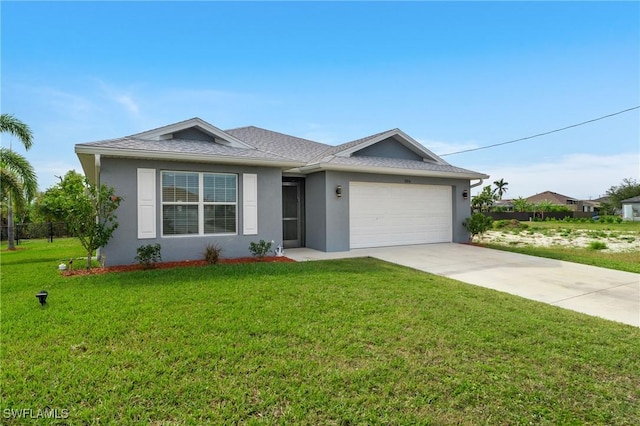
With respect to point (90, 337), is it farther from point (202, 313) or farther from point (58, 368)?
point (202, 313)

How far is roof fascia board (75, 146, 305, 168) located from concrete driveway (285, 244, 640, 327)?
287 centimetres

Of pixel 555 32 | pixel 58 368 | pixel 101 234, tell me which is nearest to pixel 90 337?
pixel 58 368

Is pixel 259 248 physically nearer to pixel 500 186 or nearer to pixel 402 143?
pixel 402 143

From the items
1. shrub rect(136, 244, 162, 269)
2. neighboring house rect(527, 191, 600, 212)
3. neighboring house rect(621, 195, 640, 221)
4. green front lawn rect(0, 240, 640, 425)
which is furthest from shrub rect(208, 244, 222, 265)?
neighboring house rect(527, 191, 600, 212)

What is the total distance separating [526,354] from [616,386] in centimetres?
71

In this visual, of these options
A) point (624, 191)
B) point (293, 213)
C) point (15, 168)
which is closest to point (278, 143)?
point (293, 213)

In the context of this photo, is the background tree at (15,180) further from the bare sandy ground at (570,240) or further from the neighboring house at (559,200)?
the neighboring house at (559,200)

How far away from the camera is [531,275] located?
7586mm

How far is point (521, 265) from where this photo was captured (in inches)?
348

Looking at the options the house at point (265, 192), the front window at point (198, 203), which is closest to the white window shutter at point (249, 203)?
the house at point (265, 192)

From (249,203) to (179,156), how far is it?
2.23 metres

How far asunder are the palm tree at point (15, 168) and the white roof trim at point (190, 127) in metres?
9.62

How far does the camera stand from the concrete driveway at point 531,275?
544 cm

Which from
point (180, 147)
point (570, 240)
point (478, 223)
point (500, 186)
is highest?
point (500, 186)
